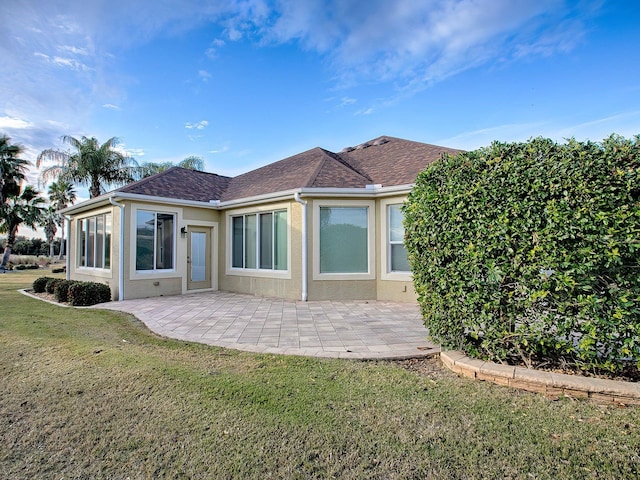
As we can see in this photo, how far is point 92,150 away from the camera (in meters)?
18.8

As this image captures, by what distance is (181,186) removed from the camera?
1160 cm

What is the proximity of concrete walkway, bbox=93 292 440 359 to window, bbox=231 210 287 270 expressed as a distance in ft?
4.51

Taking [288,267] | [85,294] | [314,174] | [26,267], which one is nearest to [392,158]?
[314,174]

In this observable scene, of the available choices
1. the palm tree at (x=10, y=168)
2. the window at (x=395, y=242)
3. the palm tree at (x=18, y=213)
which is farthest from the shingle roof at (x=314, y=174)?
the palm tree at (x=18, y=213)

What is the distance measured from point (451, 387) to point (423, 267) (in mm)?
1418

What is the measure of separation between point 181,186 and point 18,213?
68.7 ft

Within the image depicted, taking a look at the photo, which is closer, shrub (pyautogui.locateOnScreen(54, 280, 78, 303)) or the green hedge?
the green hedge

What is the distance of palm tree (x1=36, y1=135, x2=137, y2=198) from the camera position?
61.4 ft

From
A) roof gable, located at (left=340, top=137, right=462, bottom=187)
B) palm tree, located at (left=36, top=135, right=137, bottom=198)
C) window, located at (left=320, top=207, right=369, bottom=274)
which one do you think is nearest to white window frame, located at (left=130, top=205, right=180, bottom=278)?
window, located at (left=320, top=207, right=369, bottom=274)

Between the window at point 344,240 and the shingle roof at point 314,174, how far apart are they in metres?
0.85

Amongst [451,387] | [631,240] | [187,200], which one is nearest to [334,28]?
[187,200]

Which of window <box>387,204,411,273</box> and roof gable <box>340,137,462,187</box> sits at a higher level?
roof gable <box>340,137,462,187</box>

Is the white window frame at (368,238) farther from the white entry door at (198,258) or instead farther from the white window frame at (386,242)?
the white entry door at (198,258)

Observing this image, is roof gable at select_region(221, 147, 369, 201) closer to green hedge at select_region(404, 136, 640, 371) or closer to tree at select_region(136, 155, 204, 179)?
green hedge at select_region(404, 136, 640, 371)
